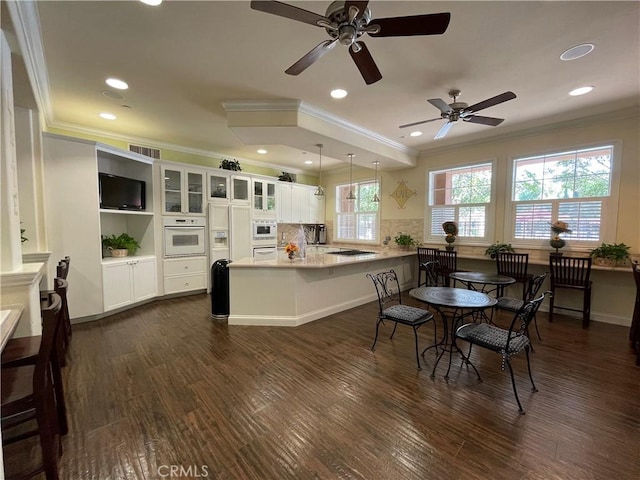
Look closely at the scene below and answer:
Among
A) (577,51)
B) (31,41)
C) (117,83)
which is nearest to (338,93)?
(577,51)

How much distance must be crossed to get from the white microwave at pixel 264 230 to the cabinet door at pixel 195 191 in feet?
3.80

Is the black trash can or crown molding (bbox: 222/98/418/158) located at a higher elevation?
crown molding (bbox: 222/98/418/158)

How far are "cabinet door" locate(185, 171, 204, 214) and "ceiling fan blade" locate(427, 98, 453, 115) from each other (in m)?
4.16

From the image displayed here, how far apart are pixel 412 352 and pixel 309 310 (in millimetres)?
1462

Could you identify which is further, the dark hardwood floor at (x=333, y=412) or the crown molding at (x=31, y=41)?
the crown molding at (x=31, y=41)

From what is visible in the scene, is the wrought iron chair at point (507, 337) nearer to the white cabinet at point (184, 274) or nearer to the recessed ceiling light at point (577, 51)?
the recessed ceiling light at point (577, 51)

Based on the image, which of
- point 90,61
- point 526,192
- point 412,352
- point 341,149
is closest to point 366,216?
point 341,149

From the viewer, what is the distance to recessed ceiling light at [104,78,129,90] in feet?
9.75

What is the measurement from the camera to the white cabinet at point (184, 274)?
4.92 m

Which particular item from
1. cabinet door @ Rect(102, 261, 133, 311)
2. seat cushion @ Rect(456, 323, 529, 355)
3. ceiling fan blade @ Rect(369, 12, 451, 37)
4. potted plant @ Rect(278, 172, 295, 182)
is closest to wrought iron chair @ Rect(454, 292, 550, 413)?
seat cushion @ Rect(456, 323, 529, 355)

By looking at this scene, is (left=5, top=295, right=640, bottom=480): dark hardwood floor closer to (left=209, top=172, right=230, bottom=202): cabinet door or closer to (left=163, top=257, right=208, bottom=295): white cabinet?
(left=163, top=257, right=208, bottom=295): white cabinet

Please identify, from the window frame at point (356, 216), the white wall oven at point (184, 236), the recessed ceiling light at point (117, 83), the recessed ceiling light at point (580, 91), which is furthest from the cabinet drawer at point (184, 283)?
the recessed ceiling light at point (580, 91)

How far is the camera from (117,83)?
9.96ft

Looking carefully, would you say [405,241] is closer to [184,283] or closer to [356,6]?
[184,283]
